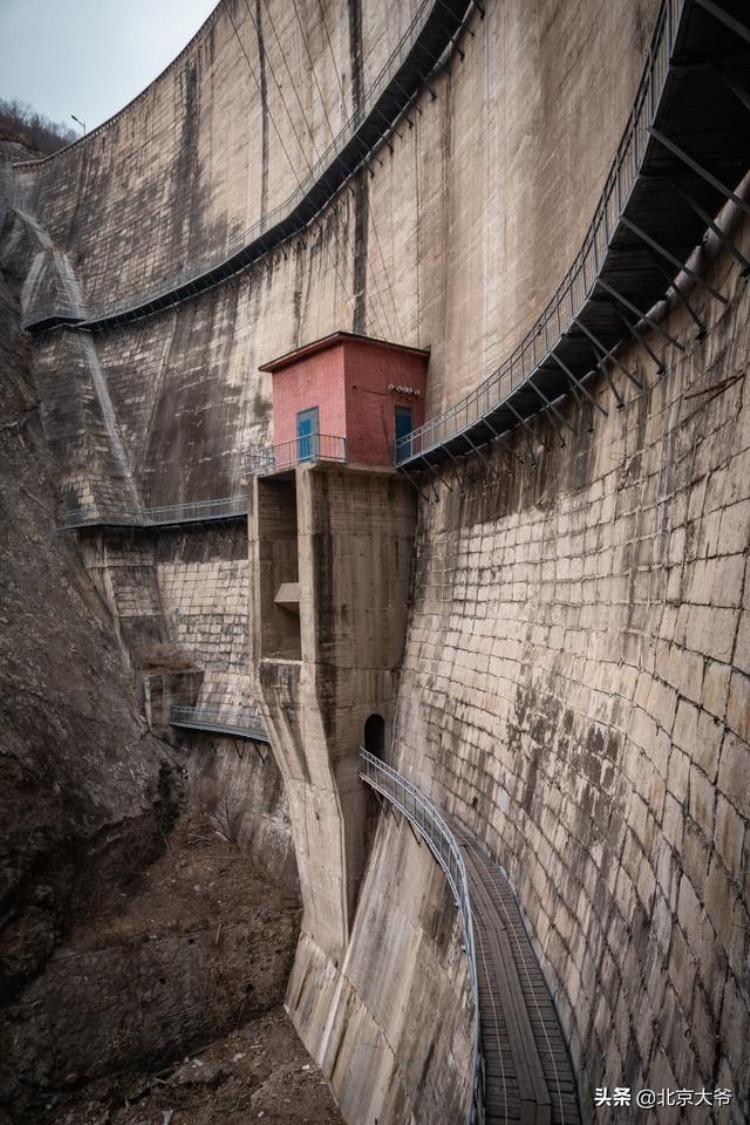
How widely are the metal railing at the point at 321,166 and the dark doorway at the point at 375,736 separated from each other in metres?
16.7

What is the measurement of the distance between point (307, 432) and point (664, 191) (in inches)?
481

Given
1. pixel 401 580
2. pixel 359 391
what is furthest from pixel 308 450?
pixel 401 580

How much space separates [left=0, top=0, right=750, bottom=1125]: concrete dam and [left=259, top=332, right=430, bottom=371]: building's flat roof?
14 centimetres

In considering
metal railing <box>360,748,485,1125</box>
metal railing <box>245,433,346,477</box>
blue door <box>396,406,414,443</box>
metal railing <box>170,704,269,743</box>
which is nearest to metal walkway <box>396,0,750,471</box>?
metal railing <box>245,433,346,477</box>

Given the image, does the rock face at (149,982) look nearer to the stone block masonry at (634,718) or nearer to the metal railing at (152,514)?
the stone block masonry at (634,718)

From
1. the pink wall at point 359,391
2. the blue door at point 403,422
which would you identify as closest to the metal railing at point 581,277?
the blue door at point 403,422

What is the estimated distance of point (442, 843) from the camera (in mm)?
11844

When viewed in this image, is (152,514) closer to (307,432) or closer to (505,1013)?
(307,432)

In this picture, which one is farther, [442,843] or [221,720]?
[221,720]

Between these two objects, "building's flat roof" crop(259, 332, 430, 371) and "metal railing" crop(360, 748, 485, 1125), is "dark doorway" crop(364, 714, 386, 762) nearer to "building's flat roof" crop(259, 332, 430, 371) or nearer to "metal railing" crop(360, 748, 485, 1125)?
"metal railing" crop(360, 748, 485, 1125)

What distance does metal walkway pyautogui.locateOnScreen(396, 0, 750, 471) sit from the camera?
511cm

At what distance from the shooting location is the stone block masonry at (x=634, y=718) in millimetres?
5301

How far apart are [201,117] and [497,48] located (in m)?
20.2

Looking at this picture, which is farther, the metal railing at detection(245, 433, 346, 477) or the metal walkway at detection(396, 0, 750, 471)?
the metal railing at detection(245, 433, 346, 477)
